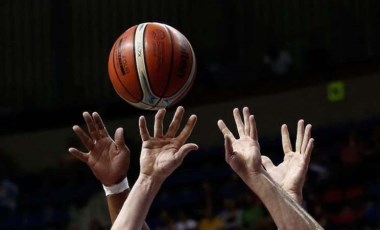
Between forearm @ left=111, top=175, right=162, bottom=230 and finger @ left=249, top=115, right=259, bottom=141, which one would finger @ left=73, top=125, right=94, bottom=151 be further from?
finger @ left=249, top=115, right=259, bottom=141

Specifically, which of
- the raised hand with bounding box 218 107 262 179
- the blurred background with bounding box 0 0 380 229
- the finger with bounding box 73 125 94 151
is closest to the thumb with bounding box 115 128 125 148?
the finger with bounding box 73 125 94 151

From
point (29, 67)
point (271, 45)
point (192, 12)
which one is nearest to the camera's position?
point (271, 45)

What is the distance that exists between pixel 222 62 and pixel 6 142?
3483 mm

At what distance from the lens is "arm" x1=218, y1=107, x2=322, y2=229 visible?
101 inches

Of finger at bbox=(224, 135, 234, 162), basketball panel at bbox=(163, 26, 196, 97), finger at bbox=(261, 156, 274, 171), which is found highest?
basketball panel at bbox=(163, 26, 196, 97)

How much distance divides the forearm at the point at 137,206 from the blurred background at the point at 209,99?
514 centimetres

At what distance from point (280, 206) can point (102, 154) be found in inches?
28.3

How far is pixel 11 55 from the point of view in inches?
462

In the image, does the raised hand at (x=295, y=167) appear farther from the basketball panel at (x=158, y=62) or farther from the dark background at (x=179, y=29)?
the dark background at (x=179, y=29)

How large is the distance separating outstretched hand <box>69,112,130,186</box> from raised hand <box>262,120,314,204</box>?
71 cm

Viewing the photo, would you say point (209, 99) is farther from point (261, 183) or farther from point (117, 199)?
point (261, 183)

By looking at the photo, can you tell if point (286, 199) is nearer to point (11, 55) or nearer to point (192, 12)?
point (192, 12)

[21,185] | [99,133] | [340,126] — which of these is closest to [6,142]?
[21,185]

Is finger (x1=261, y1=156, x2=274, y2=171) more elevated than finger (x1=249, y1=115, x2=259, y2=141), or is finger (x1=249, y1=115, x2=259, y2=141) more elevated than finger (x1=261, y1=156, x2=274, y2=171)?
finger (x1=249, y1=115, x2=259, y2=141)
